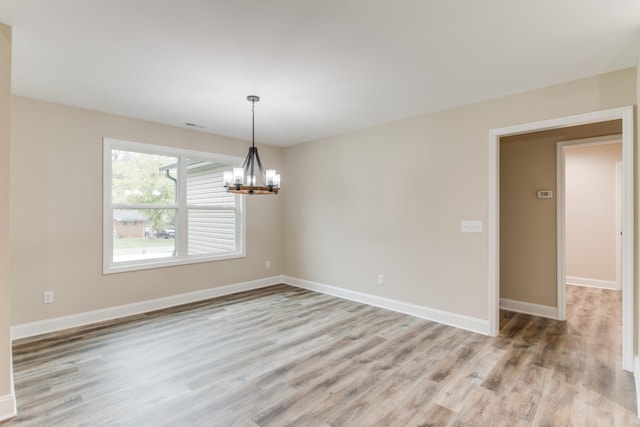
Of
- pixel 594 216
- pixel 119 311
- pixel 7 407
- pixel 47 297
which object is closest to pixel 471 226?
pixel 594 216

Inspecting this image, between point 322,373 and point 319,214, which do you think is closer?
point 322,373

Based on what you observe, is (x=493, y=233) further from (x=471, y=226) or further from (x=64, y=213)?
(x=64, y=213)

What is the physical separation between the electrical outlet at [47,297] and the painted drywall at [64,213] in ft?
0.12

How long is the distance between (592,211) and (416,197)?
406 cm

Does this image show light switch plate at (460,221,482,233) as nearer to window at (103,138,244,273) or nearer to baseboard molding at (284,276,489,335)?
baseboard molding at (284,276,489,335)

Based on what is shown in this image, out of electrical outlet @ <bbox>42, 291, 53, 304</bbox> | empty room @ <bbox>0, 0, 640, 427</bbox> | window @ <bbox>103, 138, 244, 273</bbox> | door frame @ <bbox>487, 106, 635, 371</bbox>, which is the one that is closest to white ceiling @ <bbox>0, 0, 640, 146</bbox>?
empty room @ <bbox>0, 0, 640, 427</bbox>

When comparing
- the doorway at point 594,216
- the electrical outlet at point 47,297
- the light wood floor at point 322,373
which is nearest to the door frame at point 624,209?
the light wood floor at point 322,373

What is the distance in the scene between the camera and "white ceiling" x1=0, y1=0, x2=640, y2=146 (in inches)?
78.9

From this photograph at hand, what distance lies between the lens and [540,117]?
324 cm

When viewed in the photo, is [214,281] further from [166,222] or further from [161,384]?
[161,384]

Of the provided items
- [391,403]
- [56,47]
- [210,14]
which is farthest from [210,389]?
[56,47]

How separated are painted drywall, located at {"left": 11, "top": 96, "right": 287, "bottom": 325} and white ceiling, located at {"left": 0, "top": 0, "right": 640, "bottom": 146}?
0.34m

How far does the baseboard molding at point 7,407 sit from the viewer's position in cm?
205

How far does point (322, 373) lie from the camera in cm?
271
